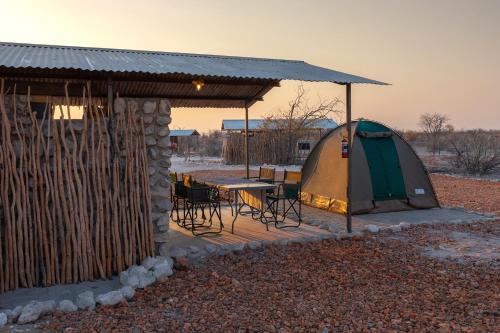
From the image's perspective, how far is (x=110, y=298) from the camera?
4.26m

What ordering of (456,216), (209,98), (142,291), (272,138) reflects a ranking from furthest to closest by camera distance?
(272,138) < (209,98) < (456,216) < (142,291)

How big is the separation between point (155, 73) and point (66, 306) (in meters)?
2.88

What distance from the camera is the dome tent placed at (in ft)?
29.6

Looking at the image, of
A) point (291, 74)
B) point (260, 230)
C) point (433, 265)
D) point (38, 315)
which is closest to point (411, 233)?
point (433, 265)

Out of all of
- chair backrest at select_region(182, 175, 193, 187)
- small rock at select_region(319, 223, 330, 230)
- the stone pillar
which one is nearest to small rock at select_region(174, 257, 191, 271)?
the stone pillar

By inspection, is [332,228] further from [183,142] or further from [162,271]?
[183,142]

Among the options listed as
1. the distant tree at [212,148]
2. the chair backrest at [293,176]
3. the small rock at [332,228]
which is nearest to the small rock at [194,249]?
the small rock at [332,228]

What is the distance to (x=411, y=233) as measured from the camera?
23.7 ft

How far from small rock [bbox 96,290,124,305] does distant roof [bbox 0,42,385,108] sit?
2416 mm

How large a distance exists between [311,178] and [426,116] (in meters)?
44.5

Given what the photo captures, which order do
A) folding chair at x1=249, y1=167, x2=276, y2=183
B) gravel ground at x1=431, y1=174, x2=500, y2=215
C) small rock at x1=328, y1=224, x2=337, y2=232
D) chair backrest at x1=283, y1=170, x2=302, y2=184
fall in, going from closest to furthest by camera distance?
small rock at x1=328, y1=224, x2=337, y2=232 < chair backrest at x1=283, y1=170, x2=302, y2=184 < folding chair at x1=249, y1=167, x2=276, y2=183 < gravel ground at x1=431, y1=174, x2=500, y2=215

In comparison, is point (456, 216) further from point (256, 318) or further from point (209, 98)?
point (256, 318)

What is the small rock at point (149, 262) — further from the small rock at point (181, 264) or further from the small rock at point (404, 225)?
the small rock at point (404, 225)

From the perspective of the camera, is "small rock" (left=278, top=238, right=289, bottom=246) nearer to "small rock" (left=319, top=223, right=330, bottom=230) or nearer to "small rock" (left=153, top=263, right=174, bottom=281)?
"small rock" (left=319, top=223, right=330, bottom=230)
